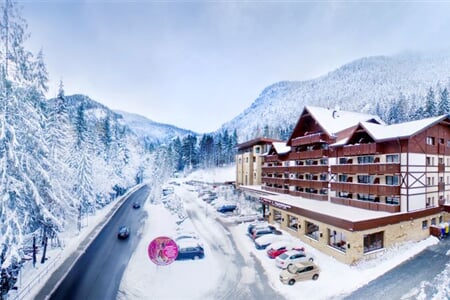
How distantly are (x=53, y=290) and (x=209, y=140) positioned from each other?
252 feet

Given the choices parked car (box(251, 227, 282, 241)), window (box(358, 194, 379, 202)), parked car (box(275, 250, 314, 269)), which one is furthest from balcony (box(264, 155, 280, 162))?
parked car (box(275, 250, 314, 269))

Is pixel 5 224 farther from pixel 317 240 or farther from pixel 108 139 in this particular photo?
pixel 108 139

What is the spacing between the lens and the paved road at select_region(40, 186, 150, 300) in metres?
15.1

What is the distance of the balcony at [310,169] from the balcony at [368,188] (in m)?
2.58

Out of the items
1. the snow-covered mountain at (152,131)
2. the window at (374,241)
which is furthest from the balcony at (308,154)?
the snow-covered mountain at (152,131)

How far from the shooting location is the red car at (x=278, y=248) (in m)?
19.5

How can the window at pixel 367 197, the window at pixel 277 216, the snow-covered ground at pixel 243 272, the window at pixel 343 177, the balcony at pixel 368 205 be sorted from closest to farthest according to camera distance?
the snow-covered ground at pixel 243 272
the balcony at pixel 368 205
the window at pixel 367 197
the window at pixel 343 177
the window at pixel 277 216

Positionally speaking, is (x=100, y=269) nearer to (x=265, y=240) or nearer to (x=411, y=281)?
(x=265, y=240)

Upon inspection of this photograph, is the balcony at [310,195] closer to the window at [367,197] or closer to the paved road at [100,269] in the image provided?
the window at [367,197]

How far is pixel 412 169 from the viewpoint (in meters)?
21.1

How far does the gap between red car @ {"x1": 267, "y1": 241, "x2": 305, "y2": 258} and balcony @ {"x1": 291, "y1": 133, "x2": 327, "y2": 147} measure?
537 inches

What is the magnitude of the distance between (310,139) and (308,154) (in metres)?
2.01

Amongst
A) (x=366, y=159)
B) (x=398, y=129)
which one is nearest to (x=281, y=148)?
(x=366, y=159)

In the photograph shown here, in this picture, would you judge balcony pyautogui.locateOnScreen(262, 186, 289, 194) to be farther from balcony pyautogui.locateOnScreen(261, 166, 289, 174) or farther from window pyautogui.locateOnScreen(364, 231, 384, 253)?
window pyautogui.locateOnScreen(364, 231, 384, 253)
